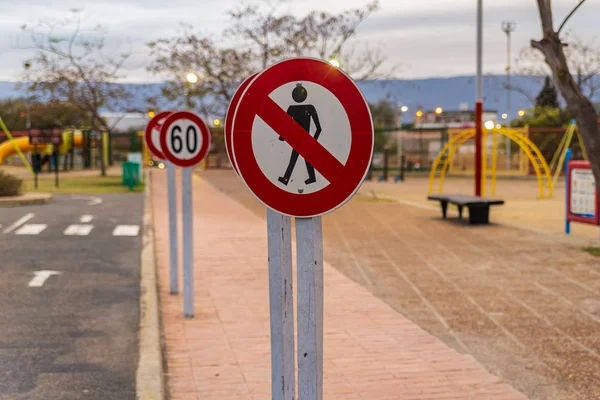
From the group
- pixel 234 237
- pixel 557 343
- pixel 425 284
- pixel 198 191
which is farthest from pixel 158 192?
pixel 557 343

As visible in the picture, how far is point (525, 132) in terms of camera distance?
37.9 meters

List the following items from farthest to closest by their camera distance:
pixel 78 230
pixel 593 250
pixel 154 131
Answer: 1. pixel 78 230
2. pixel 593 250
3. pixel 154 131

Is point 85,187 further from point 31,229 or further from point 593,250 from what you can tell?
point 593,250

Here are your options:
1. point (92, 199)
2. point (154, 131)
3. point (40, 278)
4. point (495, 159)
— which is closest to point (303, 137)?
point (154, 131)

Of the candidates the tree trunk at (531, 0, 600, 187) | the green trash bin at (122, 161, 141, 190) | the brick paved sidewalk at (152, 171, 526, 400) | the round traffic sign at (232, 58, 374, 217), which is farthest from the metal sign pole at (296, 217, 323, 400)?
the green trash bin at (122, 161, 141, 190)

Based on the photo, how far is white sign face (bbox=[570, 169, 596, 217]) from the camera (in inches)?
550

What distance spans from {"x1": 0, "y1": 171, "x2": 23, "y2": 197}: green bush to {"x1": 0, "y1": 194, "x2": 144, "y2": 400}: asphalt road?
7.09m

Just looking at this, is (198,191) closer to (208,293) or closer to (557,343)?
(208,293)

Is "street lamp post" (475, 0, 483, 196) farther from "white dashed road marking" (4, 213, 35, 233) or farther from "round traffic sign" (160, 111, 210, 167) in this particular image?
"round traffic sign" (160, 111, 210, 167)

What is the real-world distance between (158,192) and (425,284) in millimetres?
19129

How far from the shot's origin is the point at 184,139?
328 inches

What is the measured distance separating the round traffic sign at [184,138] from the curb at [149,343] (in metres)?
1.43

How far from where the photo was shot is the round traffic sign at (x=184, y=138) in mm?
8242

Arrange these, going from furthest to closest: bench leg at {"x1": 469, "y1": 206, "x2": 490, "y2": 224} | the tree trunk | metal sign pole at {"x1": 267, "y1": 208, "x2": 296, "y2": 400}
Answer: bench leg at {"x1": 469, "y1": 206, "x2": 490, "y2": 224} → the tree trunk → metal sign pole at {"x1": 267, "y1": 208, "x2": 296, "y2": 400}
